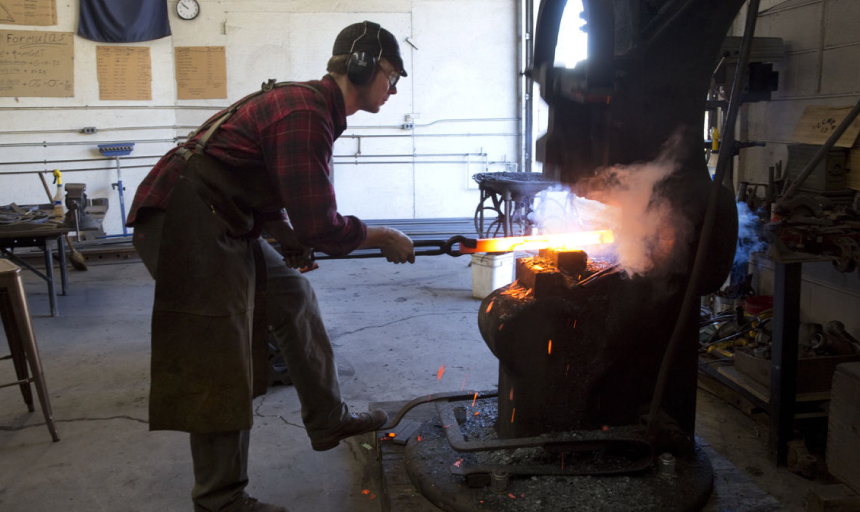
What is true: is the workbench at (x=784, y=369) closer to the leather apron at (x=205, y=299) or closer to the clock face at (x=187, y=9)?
the leather apron at (x=205, y=299)

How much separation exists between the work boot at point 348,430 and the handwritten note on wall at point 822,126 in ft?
7.64

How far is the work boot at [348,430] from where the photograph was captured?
2.54 metres

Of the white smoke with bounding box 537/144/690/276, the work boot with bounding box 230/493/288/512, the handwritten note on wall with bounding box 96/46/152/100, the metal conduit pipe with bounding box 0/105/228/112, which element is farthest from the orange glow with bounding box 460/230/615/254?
the handwritten note on wall with bounding box 96/46/152/100

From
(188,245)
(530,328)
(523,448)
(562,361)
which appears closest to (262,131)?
(188,245)

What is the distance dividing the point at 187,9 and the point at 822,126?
297 inches

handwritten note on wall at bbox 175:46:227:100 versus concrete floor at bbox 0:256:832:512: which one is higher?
handwritten note on wall at bbox 175:46:227:100

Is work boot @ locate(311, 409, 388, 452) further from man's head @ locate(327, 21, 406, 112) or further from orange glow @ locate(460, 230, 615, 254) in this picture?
man's head @ locate(327, 21, 406, 112)

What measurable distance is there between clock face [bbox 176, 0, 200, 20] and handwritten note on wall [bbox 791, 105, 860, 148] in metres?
7.31

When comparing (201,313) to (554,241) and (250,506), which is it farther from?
(554,241)

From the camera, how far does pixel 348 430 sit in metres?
2.55

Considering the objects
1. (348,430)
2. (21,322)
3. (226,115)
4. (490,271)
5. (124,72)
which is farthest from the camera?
(124,72)

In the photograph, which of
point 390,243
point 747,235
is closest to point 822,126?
point 747,235

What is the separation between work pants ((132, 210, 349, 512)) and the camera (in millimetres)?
2104

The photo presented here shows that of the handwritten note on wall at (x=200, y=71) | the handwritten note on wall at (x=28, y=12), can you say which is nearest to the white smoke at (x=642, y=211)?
the handwritten note on wall at (x=200, y=71)
